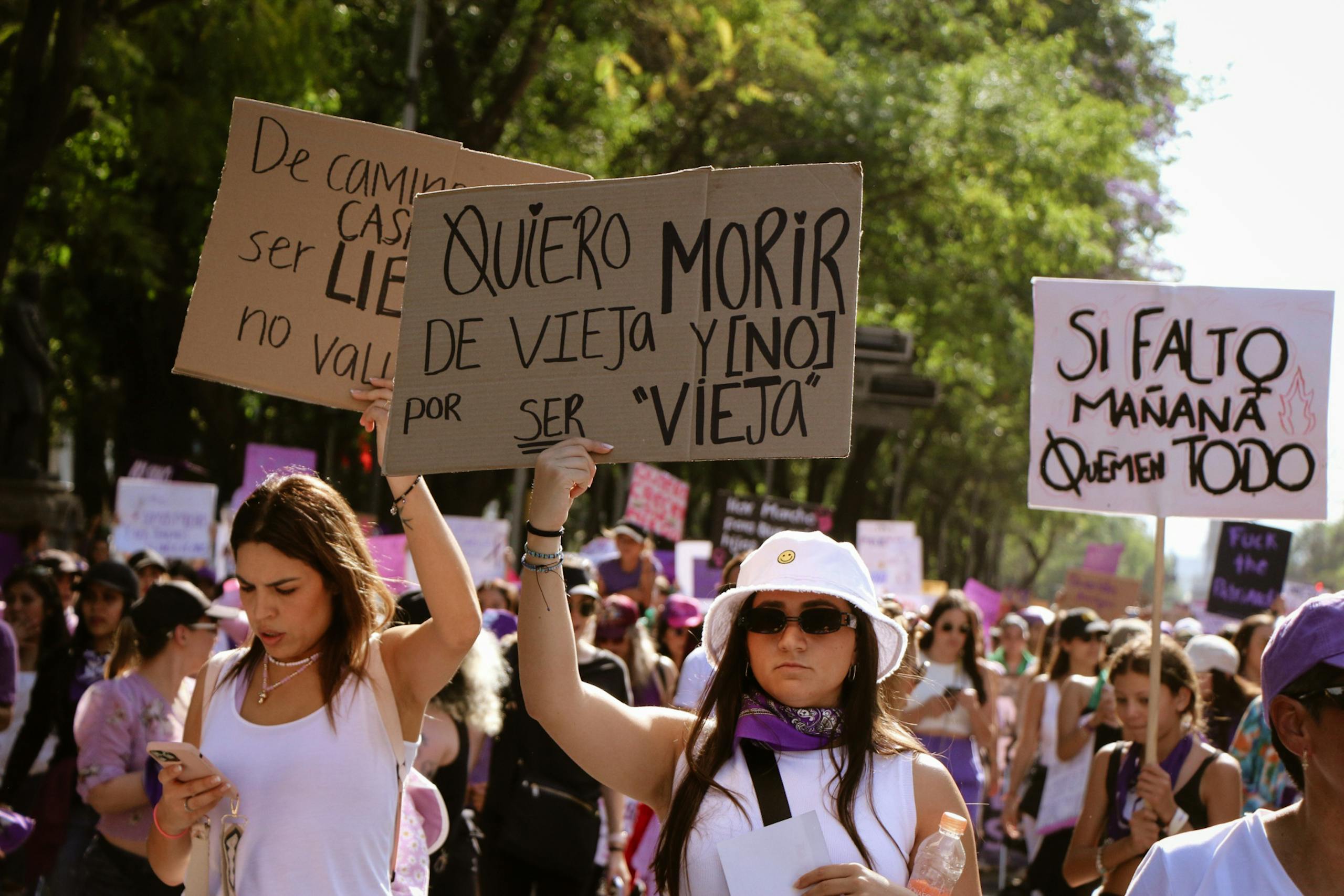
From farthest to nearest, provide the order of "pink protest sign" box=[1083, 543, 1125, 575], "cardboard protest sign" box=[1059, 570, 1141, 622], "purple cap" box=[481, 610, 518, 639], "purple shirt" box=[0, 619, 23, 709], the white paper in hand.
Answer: "pink protest sign" box=[1083, 543, 1125, 575]
"cardboard protest sign" box=[1059, 570, 1141, 622]
"purple cap" box=[481, 610, 518, 639]
"purple shirt" box=[0, 619, 23, 709]
the white paper in hand

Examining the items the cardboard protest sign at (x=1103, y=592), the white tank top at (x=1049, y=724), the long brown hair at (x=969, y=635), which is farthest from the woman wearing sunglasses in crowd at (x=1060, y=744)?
the cardboard protest sign at (x=1103, y=592)

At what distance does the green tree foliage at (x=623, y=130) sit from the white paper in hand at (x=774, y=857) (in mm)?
7683

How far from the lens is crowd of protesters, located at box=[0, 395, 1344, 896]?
2.72m

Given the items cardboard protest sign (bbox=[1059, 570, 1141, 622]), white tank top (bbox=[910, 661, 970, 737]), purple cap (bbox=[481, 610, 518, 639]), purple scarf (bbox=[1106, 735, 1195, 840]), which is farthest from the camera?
cardboard protest sign (bbox=[1059, 570, 1141, 622])

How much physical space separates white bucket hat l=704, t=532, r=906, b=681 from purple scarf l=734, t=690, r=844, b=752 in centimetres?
17

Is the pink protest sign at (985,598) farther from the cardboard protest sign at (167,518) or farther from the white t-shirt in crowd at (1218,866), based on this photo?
the white t-shirt in crowd at (1218,866)

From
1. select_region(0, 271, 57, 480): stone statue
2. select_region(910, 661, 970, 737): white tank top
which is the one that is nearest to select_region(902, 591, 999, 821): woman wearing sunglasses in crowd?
select_region(910, 661, 970, 737): white tank top

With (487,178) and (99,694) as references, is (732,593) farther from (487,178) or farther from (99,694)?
(99,694)

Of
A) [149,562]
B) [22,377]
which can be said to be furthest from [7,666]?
[22,377]

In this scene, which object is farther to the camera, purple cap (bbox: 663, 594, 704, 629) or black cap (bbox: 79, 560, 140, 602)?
purple cap (bbox: 663, 594, 704, 629)

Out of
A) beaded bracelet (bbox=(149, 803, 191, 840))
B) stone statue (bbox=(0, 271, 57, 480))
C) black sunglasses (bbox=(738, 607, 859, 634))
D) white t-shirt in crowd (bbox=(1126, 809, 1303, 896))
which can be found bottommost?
beaded bracelet (bbox=(149, 803, 191, 840))

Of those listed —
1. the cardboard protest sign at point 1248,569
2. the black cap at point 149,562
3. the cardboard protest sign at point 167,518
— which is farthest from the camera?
the cardboard protest sign at point 1248,569

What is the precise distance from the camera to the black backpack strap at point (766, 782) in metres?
2.74

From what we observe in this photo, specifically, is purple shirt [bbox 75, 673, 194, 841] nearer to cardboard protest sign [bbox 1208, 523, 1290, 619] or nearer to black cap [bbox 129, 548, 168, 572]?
black cap [bbox 129, 548, 168, 572]
